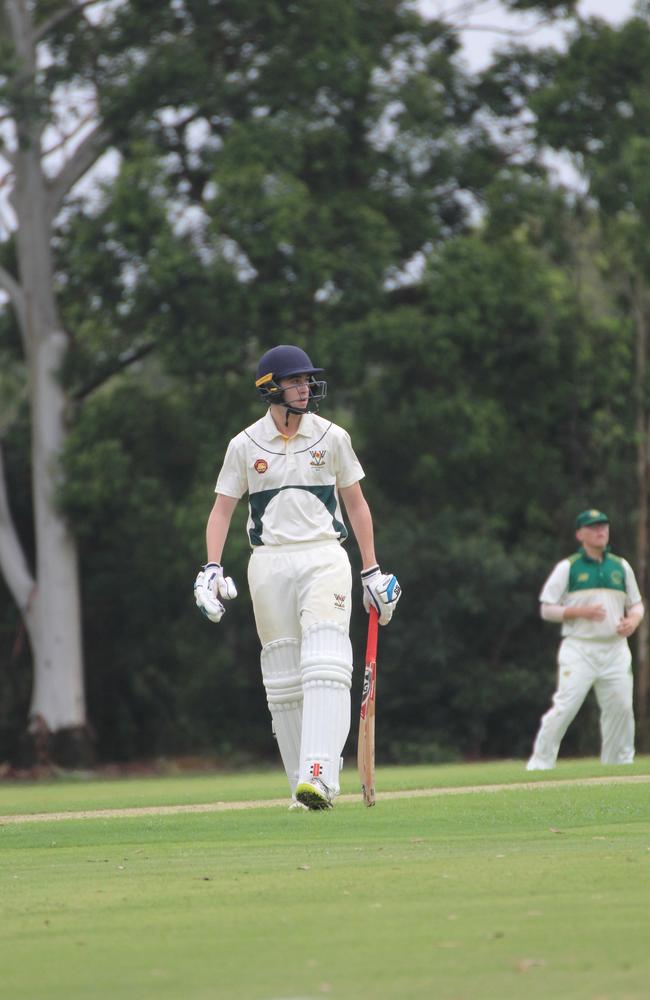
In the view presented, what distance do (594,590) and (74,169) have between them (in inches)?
655

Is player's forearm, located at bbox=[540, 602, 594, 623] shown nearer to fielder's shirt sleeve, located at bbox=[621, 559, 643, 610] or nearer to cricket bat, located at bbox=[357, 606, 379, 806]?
fielder's shirt sleeve, located at bbox=[621, 559, 643, 610]

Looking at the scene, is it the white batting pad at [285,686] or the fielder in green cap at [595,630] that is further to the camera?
the fielder in green cap at [595,630]

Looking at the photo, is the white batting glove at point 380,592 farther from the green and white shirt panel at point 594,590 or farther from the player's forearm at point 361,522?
the green and white shirt panel at point 594,590

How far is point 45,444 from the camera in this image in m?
28.2

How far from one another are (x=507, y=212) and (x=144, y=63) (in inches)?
232

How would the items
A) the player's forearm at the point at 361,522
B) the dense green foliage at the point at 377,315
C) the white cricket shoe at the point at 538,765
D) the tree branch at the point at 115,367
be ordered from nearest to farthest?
1. the player's forearm at the point at 361,522
2. the white cricket shoe at the point at 538,765
3. the dense green foliage at the point at 377,315
4. the tree branch at the point at 115,367

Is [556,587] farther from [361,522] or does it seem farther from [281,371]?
[281,371]

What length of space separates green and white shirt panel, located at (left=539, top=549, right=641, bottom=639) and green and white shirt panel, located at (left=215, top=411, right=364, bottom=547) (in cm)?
560

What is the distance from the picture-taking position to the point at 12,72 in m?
27.1

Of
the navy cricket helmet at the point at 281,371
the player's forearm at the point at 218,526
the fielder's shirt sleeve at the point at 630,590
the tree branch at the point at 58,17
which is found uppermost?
the tree branch at the point at 58,17

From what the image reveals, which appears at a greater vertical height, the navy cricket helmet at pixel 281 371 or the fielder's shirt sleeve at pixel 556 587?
the navy cricket helmet at pixel 281 371

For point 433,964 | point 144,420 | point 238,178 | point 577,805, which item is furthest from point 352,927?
point 144,420

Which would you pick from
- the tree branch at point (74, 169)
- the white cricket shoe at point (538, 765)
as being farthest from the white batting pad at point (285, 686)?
the tree branch at point (74, 169)

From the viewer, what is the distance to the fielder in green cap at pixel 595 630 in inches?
575
